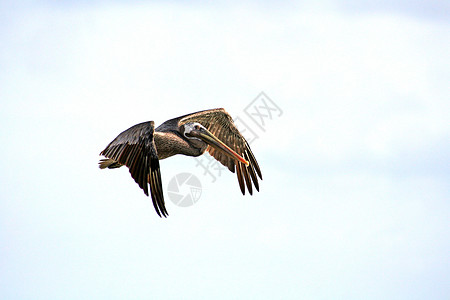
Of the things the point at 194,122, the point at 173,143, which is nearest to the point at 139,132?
the point at 173,143

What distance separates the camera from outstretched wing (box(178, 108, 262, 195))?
18.8 m

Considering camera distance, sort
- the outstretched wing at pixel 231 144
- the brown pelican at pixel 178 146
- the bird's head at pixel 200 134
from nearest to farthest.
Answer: the brown pelican at pixel 178 146 → the bird's head at pixel 200 134 → the outstretched wing at pixel 231 144

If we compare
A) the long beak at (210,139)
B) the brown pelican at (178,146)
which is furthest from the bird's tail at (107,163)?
the long beak at (210,139)

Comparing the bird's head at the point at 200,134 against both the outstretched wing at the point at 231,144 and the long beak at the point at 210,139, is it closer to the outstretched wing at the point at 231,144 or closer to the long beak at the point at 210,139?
the long beak at the point at 210,139

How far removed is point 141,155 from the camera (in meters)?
14.6

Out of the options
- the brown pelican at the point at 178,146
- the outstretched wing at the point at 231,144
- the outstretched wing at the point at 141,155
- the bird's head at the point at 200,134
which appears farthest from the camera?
the outstretched wing at the point at 231,144

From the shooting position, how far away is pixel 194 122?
17.7 metres

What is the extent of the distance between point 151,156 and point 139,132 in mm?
766

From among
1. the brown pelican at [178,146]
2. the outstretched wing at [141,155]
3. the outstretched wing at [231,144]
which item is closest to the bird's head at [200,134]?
the brown pelican at [178,146]

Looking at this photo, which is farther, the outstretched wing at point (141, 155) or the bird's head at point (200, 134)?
the bird's head at point (200, 134)

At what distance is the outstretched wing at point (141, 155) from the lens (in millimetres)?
14039

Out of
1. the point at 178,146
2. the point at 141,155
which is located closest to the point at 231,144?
the point at 178,146

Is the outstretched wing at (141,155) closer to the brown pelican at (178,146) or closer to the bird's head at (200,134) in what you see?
the brown pelican at (178,146)

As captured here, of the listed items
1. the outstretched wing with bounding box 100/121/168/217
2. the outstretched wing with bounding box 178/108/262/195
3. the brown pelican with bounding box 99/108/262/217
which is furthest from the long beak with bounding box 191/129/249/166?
the outstretched wing with bounding box 100/121/168/217
